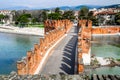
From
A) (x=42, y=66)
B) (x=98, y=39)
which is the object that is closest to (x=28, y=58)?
(x=42, y=66)

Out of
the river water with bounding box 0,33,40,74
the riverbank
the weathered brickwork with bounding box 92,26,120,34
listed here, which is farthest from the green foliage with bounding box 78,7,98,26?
the river water with bounding box 0,33,40,74

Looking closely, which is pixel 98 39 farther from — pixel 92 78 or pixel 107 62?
pixel 92 78

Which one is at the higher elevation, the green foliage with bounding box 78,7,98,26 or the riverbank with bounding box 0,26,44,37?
the green foliage with bounding box 78,7,98,26

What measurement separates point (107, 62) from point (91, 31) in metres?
28.4

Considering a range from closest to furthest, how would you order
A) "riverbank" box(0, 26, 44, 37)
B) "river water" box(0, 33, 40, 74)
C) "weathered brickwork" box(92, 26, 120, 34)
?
"river water" box(0, 33, 40, 74), "weathered brickwork" box(92, 26, 120, 34), "riverbank" box(0, 26, 44, 37)

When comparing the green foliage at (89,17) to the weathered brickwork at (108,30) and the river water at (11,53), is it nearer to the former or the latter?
the weathered brickwork at (108,30)

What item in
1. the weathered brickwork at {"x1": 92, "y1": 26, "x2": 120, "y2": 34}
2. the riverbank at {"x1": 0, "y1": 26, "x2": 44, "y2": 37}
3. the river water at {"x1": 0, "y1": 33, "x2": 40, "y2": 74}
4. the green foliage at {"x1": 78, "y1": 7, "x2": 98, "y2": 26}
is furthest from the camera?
the green foliage at {"x1": 78, "y1": 7, "x2": 98, "y2": 26}

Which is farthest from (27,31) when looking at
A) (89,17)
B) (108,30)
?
(108,30)

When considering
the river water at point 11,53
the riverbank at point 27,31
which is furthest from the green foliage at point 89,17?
the river water at point 11,53

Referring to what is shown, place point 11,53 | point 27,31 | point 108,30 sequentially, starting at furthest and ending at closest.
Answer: point 27,31, point 108,30, point 11,53

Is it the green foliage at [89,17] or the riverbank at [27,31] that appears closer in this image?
the riverbank at [27,31]

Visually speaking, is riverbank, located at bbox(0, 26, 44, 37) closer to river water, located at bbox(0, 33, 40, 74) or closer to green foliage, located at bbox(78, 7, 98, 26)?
green foliage, located at bbox(78, 7, 98, 26)

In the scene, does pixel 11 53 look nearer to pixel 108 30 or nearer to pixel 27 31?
pixel 108 30

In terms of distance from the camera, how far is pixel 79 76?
5.47 m
